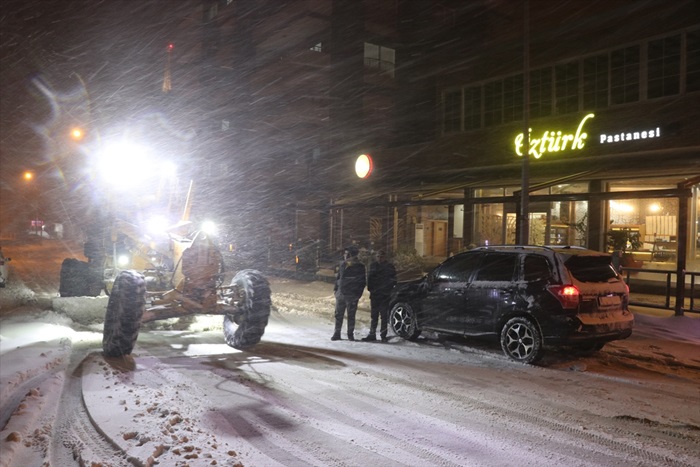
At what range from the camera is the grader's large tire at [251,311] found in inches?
342

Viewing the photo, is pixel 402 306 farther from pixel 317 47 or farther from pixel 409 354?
pixel 317 47

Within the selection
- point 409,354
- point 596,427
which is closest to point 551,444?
point 596,427

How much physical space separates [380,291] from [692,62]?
11.9 m

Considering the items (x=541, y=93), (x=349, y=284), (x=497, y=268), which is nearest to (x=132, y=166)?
(x=349, y=284)

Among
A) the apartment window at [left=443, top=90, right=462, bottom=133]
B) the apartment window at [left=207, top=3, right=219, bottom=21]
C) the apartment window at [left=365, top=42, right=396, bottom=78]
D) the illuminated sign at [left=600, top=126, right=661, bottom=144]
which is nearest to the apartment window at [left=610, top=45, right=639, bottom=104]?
the illuminated sign at [left=600, top=126, right=661, bottom=144]

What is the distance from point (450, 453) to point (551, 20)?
19.1 m

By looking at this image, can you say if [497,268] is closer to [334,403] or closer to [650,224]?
[334,403]

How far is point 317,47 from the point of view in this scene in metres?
35.0

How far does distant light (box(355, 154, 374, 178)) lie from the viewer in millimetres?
25188

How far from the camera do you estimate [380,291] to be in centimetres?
1031

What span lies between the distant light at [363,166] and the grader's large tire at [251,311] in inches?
658

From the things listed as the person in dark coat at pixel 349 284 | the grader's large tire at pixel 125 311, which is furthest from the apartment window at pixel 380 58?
the grader's large tire at pixel 125 311

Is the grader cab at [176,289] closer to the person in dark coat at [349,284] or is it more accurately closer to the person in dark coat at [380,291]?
the person in dark coat at [349,284]

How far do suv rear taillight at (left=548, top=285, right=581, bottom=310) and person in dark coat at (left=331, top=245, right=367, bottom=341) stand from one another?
10.9 feet
